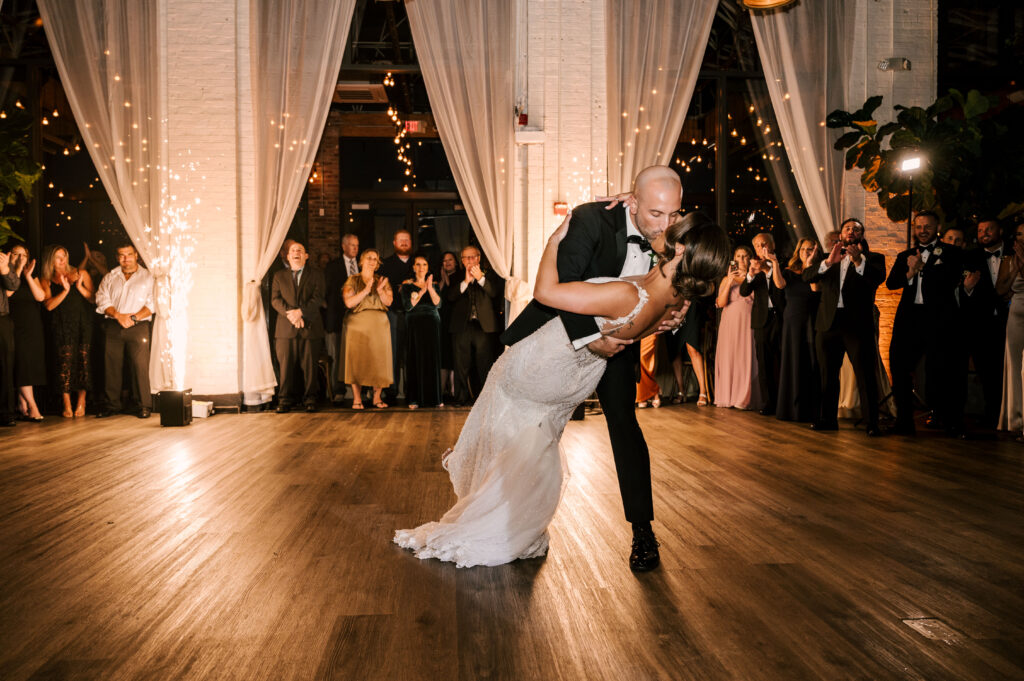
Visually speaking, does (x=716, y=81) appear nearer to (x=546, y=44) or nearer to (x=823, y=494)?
(x=546, y=44)

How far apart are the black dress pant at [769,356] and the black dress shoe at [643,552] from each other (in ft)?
14.6

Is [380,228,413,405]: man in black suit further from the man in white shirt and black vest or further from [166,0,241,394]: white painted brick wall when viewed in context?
the man in white shirt and black vest

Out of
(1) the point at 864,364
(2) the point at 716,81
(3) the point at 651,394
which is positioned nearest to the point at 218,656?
(1) the point at 864,364

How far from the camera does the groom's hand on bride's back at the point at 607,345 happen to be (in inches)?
100.0

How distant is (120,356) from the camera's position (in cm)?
702

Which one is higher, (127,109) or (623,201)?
(127,109)

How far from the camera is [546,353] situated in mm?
2695

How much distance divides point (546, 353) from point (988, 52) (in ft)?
34.3

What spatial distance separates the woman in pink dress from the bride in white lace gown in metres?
4.80

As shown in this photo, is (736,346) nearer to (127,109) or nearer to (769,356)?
(769,356)

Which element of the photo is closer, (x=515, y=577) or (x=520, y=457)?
(x=515, y=577)

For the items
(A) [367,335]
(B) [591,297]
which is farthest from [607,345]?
(A) [367,335]

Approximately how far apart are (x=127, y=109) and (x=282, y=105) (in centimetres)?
136

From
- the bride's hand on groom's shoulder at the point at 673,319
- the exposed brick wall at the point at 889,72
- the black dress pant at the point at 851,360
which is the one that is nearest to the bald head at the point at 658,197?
the bride's hand on groom's shoulder at the point at 673,319
